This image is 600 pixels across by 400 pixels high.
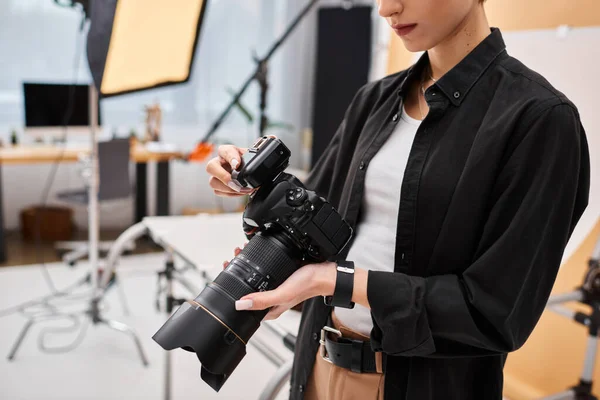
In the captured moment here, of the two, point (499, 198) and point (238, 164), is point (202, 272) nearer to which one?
point (238, 164)

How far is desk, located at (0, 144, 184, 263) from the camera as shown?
357 cm

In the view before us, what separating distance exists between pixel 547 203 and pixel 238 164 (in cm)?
37

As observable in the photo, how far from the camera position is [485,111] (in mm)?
680

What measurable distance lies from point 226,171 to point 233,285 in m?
0.19

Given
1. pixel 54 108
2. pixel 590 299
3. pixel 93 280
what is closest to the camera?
pixel 590 299

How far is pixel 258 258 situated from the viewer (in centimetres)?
66

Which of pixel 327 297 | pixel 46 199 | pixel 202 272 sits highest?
pixel 327 297

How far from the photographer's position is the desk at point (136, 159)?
3.57 m

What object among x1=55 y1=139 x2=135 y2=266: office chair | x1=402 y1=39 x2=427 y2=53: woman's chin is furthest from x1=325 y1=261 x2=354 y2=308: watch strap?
x1=55 y1=139 x2=135 y2=266: office chair

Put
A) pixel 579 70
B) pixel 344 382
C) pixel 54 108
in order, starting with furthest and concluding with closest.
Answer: pixel 54 108, pixel 579 70, pixel 344 382

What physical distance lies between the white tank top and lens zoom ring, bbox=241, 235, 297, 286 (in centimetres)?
16

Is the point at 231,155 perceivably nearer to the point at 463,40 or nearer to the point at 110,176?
the point at 463,40

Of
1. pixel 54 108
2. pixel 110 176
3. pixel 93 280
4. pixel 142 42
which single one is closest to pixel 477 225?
pixel 142 42

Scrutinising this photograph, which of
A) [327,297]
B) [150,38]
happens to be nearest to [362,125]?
[327,297]
